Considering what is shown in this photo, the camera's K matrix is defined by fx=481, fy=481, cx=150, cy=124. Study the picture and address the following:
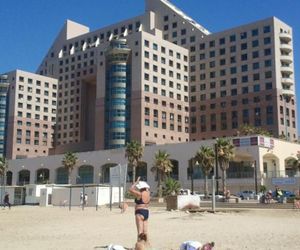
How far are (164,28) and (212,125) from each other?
3174 centimetres

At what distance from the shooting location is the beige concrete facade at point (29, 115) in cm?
13662

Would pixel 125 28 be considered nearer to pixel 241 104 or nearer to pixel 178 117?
pixel 178 117

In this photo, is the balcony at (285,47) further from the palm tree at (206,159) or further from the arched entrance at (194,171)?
the palm tree at (206,159)

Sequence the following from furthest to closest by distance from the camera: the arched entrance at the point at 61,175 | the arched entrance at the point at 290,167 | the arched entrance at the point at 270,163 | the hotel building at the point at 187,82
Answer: the hotel building at the point at 187,82 → the arched entrance at the point at 61,175 → the arched entrance at the point at 270,163 → the arched entrance at the point at 290,167

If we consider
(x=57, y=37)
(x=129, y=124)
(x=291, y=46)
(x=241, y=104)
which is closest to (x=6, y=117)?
(x=57, y=37)

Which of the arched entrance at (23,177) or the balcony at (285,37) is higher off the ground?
the balcony at (285,37)

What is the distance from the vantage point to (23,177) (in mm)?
108938

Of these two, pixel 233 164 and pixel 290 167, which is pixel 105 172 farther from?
pixel 290 167

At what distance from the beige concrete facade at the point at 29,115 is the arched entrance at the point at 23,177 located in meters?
25.5

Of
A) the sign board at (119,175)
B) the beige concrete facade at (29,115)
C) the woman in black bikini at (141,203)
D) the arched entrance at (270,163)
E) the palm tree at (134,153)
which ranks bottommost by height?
the woman in black bikini at (141,203)

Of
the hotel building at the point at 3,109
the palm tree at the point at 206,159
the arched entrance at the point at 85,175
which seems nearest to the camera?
the palm tree at the point at 206,159

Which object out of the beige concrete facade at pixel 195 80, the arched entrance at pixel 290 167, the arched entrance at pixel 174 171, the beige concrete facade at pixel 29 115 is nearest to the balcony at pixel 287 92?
the beige concrete facade at pixel 195 80

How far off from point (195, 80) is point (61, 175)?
4577 cm

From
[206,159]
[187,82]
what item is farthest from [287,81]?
[206,159]
